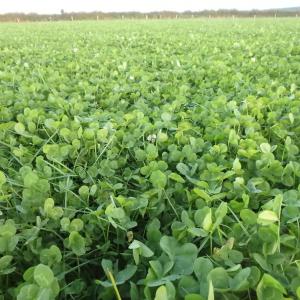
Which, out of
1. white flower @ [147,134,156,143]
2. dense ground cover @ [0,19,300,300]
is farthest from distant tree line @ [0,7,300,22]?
white flower @ [147,134,156,143]

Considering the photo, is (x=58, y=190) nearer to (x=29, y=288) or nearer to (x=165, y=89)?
(x=29, y=288)

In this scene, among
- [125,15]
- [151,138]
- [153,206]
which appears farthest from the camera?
[125,15]

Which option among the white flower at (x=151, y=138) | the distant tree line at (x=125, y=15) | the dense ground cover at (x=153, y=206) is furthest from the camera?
the distant tree line at (x=125, y=15)

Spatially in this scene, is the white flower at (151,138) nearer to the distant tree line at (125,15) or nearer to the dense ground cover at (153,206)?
the dense ground cover at (153,206)

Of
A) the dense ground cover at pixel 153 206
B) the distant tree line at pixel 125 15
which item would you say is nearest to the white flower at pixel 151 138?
the dense ground cover at pixel 153 206

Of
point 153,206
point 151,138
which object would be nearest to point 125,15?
point 151,138

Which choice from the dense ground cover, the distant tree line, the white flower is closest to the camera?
the dense ground cover

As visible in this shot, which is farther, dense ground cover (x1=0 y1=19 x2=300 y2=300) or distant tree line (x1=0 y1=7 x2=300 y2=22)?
distant tree line (x1=0 y1=7 x2=300 y2=22)

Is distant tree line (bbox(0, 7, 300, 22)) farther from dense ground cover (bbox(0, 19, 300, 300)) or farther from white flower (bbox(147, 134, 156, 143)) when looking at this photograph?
white flower (bbox(147, 134, 156, 143))

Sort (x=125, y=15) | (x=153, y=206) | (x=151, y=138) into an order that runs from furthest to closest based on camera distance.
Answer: (x=125, y=15), (x=151, y=138), (x=153, y=206)

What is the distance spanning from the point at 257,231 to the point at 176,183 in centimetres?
47

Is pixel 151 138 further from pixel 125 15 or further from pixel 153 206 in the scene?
pixel 125 15

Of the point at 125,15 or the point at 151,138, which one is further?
the point at 125,15

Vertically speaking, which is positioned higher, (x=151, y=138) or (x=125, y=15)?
(x=151, y=138)
